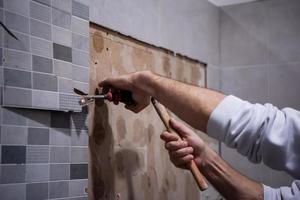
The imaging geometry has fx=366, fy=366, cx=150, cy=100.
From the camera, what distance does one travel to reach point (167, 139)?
103 centimetres

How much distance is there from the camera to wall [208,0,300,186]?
1771 millimetres

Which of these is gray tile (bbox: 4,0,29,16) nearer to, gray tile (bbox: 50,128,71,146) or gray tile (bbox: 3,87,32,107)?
gray tile (bbox: 3,87,32,107)

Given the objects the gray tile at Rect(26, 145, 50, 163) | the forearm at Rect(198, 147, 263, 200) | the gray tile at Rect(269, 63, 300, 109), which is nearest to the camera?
the gray tile at Rect(26, 145, 50, 163)

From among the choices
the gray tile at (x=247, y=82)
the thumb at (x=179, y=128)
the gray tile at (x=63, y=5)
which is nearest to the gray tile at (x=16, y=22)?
the gray tile at (x=63, y=5)

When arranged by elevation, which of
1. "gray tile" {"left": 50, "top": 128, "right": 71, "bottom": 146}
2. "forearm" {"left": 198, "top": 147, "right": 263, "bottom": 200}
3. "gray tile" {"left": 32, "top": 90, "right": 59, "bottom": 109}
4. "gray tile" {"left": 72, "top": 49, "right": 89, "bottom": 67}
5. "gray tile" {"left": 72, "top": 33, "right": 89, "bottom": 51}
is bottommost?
"forearm" {"left": 198, "top": 147, "right": 263, "bottom": 200}

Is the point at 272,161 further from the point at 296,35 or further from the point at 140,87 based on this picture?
the point at 296,35

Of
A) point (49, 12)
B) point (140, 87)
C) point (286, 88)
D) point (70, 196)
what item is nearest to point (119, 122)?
point (140, 87)

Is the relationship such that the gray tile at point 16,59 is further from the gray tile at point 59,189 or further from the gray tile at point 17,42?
the gray tile at point 59,189

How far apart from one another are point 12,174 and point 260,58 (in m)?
1.39

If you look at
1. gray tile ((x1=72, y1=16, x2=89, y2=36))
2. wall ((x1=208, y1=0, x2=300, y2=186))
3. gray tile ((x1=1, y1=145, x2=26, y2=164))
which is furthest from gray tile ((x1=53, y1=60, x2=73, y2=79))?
wall ((x1=208, y1=0, x2=300, y2=186))

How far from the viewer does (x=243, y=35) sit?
1894mm

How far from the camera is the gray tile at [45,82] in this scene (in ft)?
2.86

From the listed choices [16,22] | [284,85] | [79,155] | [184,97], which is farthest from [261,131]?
[284,85]

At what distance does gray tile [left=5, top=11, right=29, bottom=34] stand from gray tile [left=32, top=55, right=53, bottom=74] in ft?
0.22
